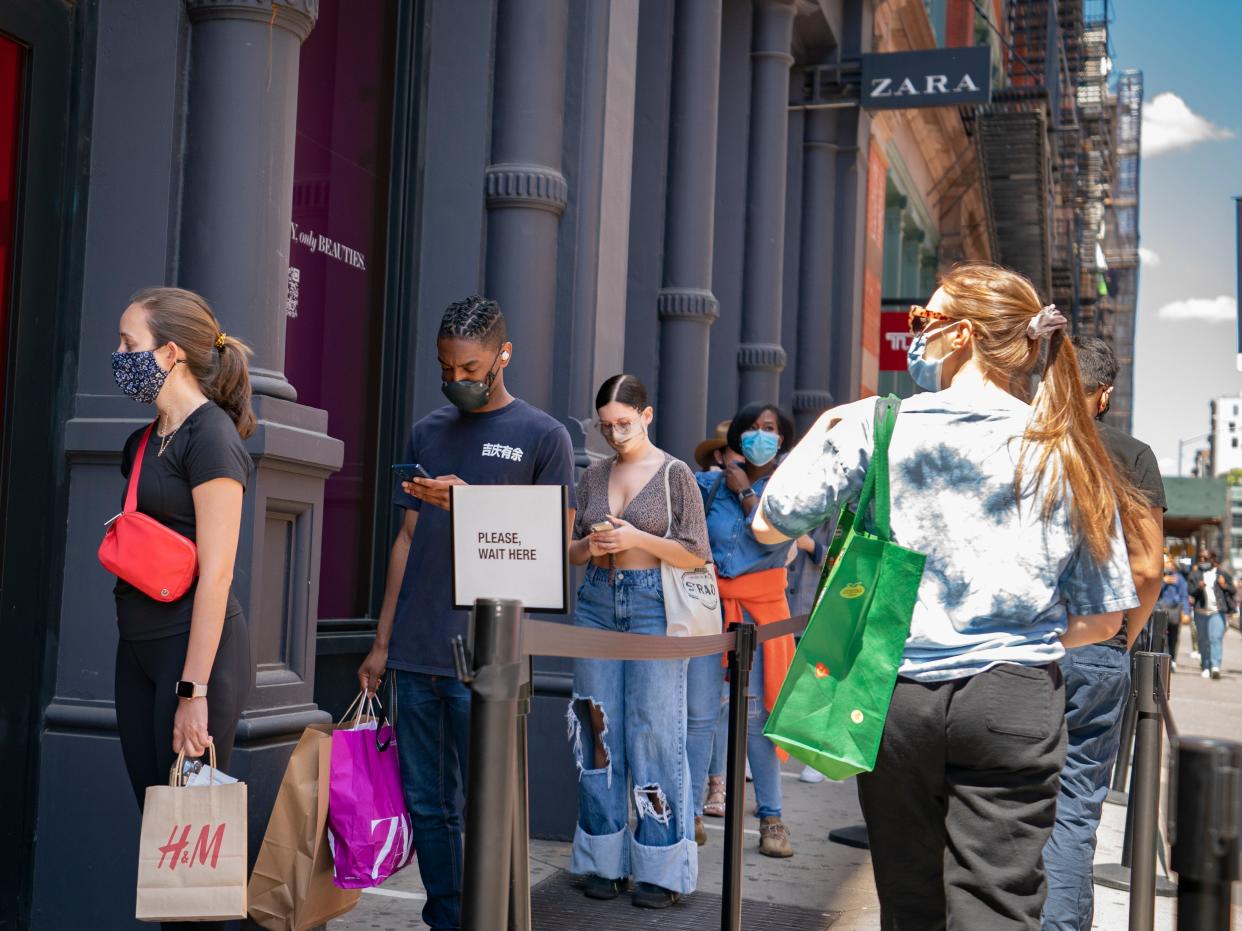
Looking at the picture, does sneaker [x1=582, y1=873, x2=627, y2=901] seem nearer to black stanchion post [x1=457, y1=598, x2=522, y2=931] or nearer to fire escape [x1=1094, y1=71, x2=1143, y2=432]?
black stanchion post [x1=457, y1=598, x2=522, y2=931]

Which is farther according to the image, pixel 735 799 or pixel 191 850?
pixel 735 799

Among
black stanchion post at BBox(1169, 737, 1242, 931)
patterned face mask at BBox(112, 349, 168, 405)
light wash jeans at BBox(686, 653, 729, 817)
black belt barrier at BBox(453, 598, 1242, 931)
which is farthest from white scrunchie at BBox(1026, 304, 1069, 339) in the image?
light wash jeans at BBox(686, 653, 729, 817)

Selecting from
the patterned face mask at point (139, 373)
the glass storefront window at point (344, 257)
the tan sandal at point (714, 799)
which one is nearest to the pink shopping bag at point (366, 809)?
the patterned face mask at point (139, 373)

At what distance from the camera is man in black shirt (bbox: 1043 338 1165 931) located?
4.55m

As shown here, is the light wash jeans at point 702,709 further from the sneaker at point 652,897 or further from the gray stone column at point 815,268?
the gray stone column at point 815,268

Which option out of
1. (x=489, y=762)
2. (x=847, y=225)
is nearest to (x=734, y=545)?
(x=489, y=762)

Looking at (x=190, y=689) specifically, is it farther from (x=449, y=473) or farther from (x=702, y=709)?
(x=702, y=709)

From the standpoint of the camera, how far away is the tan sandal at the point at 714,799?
7383 millimetres

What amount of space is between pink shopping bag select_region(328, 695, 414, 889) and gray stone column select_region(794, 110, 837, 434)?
31.1 feet

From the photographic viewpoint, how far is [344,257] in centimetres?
684

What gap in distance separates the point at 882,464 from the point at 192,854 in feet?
6.23

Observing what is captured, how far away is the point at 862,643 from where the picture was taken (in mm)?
2891

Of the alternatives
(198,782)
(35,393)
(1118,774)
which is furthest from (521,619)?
(1118,774)

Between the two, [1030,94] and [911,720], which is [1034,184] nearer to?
[1030,94]
